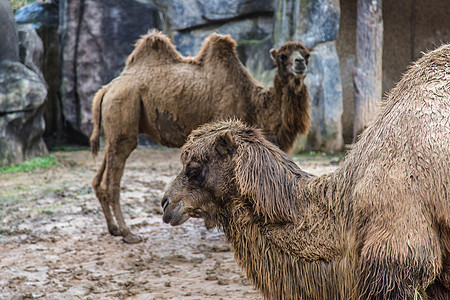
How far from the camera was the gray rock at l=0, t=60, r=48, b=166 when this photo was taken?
31.4 ft

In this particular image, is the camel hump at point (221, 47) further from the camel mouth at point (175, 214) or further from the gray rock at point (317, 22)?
the gray rock at point (317, 22)

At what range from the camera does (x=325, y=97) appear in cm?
1094

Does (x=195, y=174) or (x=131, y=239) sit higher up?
(x=195, y=174)

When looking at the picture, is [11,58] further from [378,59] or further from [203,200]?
[203,200]

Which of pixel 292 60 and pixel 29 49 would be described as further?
pixel 29 49

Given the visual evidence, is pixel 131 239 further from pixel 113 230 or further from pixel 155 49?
pixel 155 49

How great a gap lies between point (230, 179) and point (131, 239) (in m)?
3.10

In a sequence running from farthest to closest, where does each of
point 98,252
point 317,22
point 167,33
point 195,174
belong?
point 167,33 → point 317,22 → point 98,252 → point 195,174

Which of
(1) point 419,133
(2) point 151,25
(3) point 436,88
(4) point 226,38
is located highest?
(2) point 151,25

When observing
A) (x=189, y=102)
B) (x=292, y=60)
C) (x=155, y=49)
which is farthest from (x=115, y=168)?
(x=292, y=60)

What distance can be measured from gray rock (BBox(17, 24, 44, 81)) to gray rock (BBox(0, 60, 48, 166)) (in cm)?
65

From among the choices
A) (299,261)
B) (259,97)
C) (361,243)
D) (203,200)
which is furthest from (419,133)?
(259,97)

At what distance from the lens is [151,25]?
12.6 metres

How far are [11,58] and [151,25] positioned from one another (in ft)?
12.2
